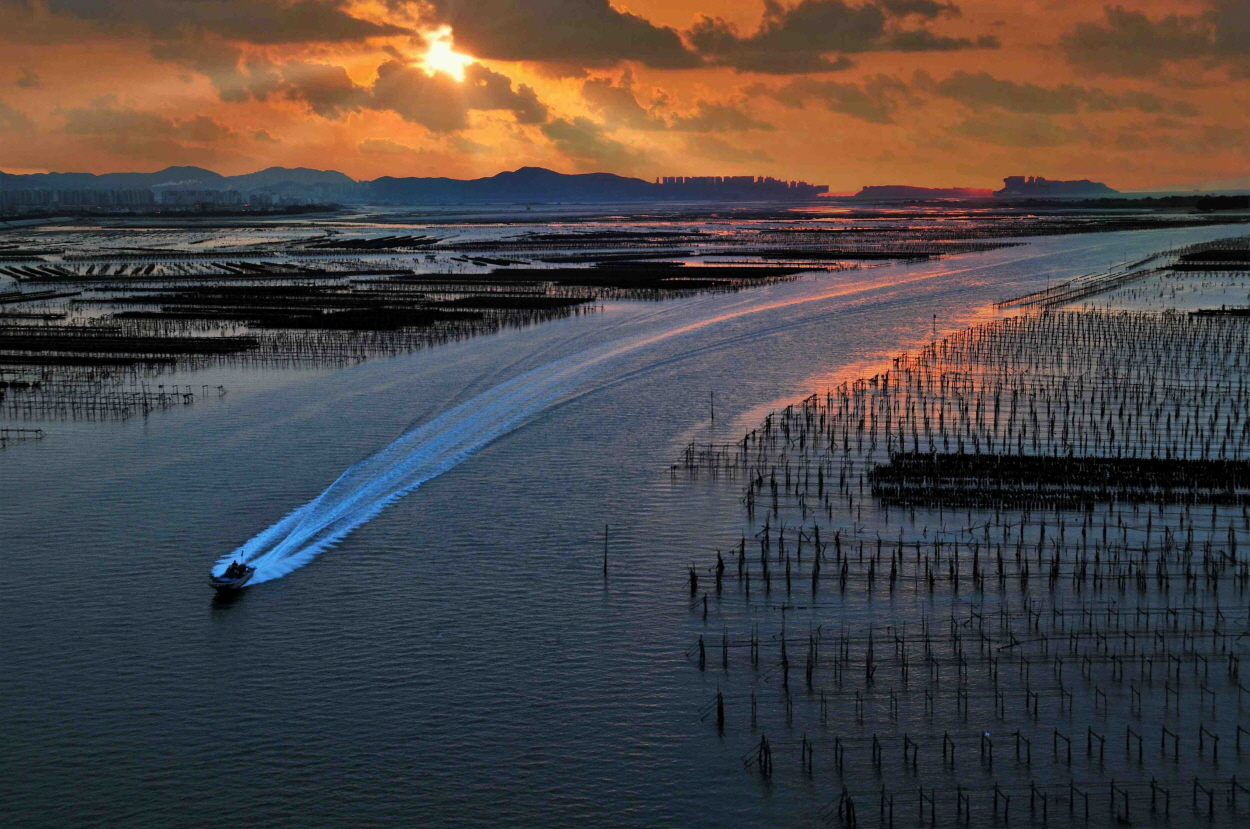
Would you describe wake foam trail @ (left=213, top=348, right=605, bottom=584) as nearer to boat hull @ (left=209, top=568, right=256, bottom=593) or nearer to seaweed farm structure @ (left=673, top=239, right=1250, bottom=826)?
boat hull @ (left=209, top=568, right=256, bottom=593)

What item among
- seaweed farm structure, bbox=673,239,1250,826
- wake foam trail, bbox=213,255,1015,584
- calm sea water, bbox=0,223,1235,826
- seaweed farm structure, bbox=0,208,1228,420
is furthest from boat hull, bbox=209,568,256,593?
seaweed farm structure, bbox=0,208,1228,420

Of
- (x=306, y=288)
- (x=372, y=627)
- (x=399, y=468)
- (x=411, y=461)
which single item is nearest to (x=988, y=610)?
(x=372, y=627)

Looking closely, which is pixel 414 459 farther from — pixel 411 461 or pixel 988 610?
pixel 988 610

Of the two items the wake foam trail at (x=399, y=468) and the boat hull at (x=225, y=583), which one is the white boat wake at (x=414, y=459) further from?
the boat hull at (x=225, y=583)

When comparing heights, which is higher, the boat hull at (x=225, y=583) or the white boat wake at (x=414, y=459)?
the white boat wake at (x=414, y=459)

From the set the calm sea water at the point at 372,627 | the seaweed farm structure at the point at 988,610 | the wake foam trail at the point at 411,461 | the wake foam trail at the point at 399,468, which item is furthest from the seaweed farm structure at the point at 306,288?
the seaweed farm structure at the point at 988,610

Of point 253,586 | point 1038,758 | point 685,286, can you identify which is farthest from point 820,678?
point 685,286

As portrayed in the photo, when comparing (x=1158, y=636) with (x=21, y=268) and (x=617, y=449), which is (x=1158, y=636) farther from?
(x=21, y=268)
